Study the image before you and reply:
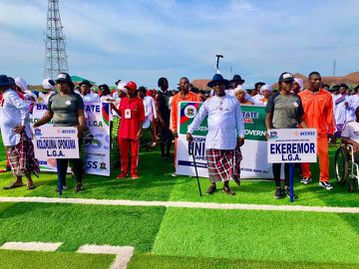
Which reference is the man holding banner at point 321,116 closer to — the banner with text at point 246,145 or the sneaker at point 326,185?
the sneaker at point 326,185

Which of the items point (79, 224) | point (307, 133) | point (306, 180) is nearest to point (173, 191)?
point (79, 224)

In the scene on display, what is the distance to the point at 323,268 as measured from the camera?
3496 millimetres

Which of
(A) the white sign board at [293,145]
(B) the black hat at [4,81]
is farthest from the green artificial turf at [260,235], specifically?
(B) the black hat at [4,81]

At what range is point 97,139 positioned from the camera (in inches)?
285

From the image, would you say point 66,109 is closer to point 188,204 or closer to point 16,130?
point 16,130

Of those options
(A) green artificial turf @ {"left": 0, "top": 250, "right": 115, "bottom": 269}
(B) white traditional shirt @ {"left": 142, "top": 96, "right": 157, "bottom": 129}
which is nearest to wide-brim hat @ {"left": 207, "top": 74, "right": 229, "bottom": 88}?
(A) green artificial turf @ {"left": 0, "top": 250, "right": 115, "bottom": 269}

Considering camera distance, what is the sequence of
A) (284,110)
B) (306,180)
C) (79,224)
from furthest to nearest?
(306,180) → (284,110) → (79,224)

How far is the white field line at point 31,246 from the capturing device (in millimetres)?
4004

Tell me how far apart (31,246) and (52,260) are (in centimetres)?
54

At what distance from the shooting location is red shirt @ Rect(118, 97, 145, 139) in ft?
22.9

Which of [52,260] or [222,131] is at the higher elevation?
[222,131]

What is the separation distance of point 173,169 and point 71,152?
2875mm

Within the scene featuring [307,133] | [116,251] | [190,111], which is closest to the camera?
[116,251]

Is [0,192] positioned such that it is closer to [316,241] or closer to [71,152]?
[71,152]
